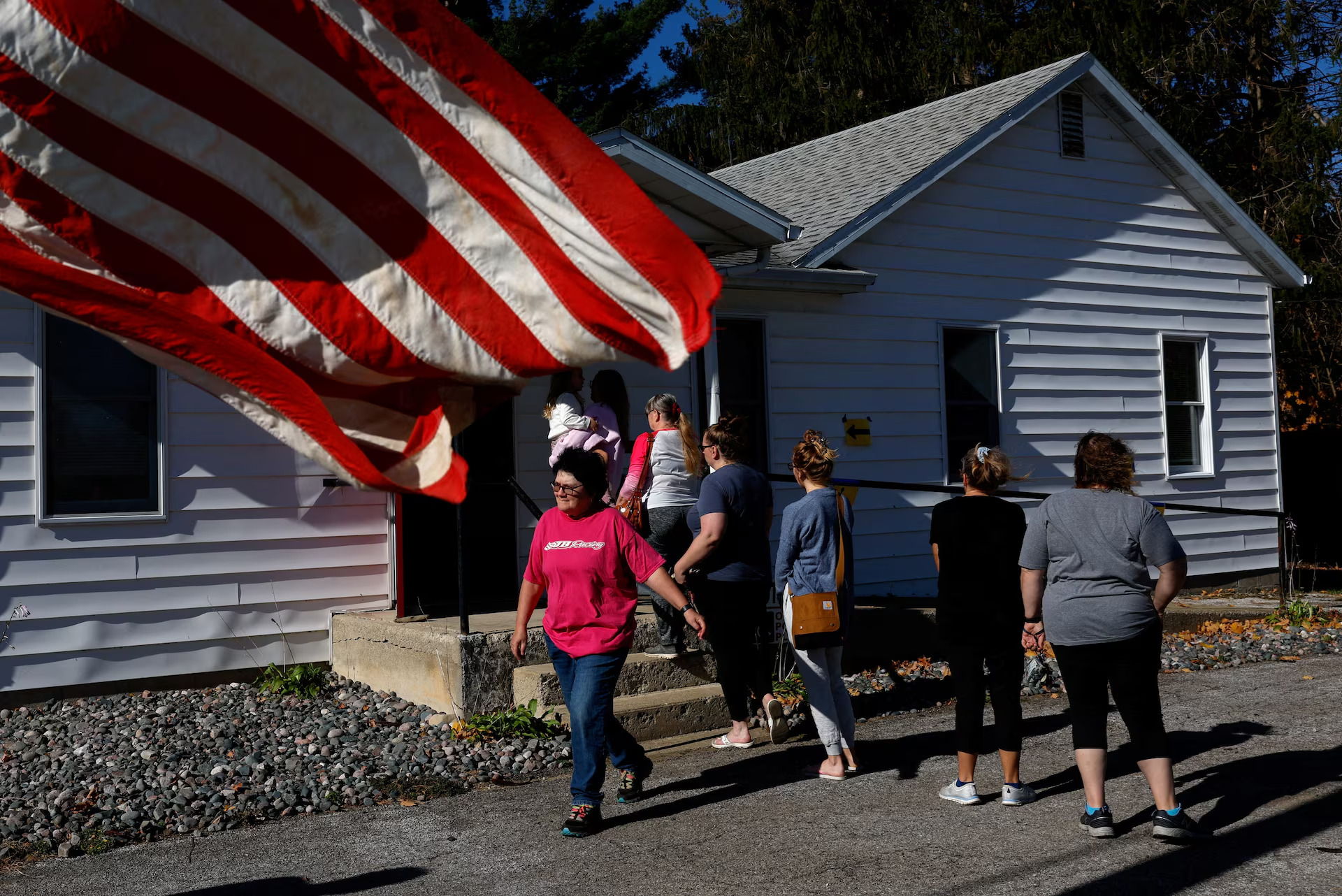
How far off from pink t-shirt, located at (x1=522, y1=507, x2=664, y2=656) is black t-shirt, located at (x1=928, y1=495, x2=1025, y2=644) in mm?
1426

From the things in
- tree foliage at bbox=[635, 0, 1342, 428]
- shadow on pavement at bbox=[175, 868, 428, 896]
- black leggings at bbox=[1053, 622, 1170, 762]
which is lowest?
shadow on pavement at bbox=[175, 868, 428, 896]

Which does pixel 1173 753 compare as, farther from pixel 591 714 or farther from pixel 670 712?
pixel 591 714

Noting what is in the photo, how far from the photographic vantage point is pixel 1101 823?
17.6 ft

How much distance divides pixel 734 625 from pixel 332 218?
4.45 metres

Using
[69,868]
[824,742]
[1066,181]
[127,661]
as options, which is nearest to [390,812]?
[69,868]

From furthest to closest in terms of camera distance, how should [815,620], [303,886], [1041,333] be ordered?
1. [1041,333]
2. [815,620]
3. [303,886]

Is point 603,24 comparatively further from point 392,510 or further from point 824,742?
point 824,742

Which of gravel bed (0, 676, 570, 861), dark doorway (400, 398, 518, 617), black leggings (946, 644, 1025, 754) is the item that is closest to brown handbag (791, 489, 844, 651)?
black leggings (946, 644, 1025, 754)

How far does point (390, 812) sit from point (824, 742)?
2.25 m

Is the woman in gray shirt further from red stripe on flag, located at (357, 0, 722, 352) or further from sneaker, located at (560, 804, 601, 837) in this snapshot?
red stripe on flag, located at (357, 0, 722, 352)

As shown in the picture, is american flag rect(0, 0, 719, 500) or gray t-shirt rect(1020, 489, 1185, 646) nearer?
american flag rect(0, 0, 719, 500)

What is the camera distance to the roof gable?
1148 centimetres

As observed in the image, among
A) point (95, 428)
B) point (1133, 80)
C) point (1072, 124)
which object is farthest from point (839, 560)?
point (1133, 80)

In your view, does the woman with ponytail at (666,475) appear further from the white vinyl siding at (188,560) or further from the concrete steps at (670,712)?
the white vinyl siding at (188,560)
